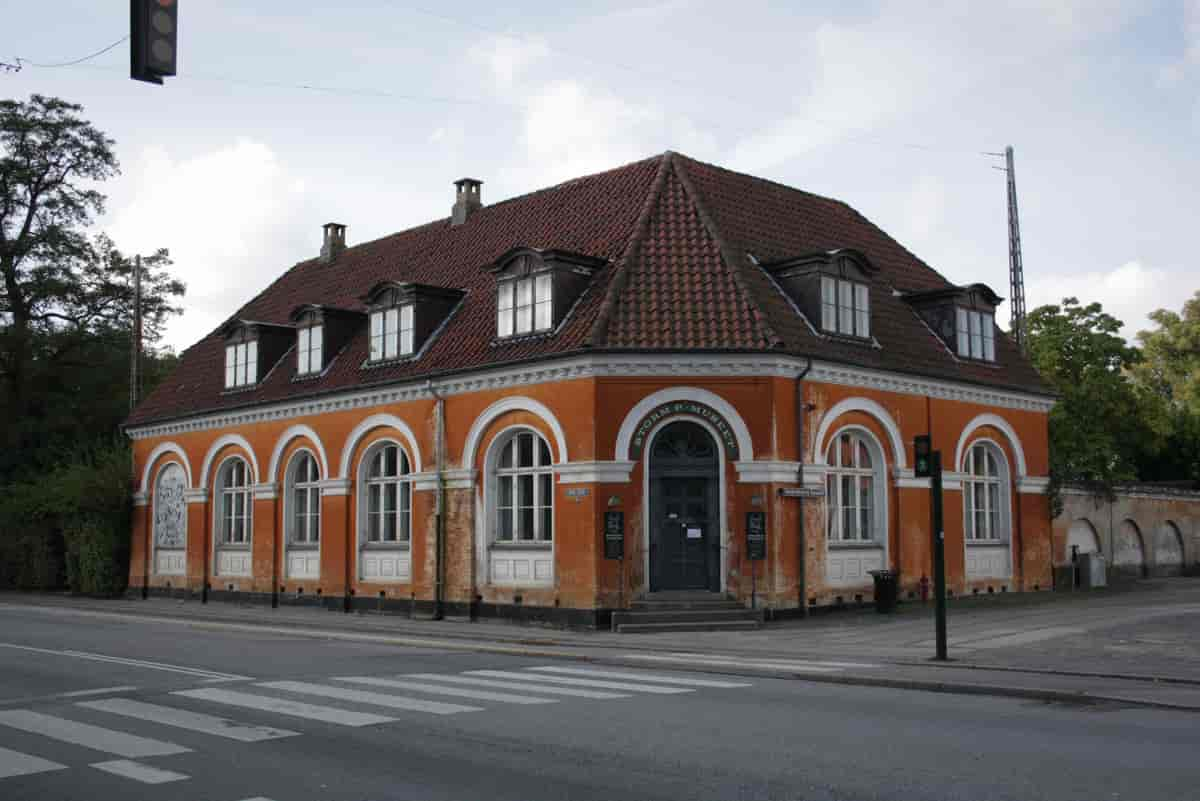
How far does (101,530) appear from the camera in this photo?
3625 centimetres

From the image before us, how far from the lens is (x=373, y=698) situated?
39.4 ft

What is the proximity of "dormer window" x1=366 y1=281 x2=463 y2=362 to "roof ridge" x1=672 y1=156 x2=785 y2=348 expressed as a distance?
598cm

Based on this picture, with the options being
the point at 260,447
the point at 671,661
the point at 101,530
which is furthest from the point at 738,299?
the point at 101,530

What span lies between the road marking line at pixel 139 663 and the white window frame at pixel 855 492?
44.3 ft

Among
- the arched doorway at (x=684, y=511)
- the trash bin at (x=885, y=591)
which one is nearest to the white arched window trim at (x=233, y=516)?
the arched doorway at (x=684, y=511)

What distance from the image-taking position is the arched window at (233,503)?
1257 inches

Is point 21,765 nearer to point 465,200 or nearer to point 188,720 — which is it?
point 188,720

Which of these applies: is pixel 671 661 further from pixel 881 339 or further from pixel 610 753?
pixel 881 339

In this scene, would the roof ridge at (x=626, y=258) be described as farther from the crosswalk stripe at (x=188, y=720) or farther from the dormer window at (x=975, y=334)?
the crosswalk stripe at (x=188, y=720)

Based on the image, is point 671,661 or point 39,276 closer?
point 671,661

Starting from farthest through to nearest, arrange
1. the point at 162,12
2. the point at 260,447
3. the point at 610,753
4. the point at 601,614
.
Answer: the point at 260,447, the point at 601,614, the point at 610,753, the point at 162,12

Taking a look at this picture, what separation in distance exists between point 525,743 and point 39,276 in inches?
1513

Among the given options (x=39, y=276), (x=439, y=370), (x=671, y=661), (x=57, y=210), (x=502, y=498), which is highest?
(x=57, y=210)

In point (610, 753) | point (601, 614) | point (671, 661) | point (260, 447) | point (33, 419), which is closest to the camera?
point (610, 753)
